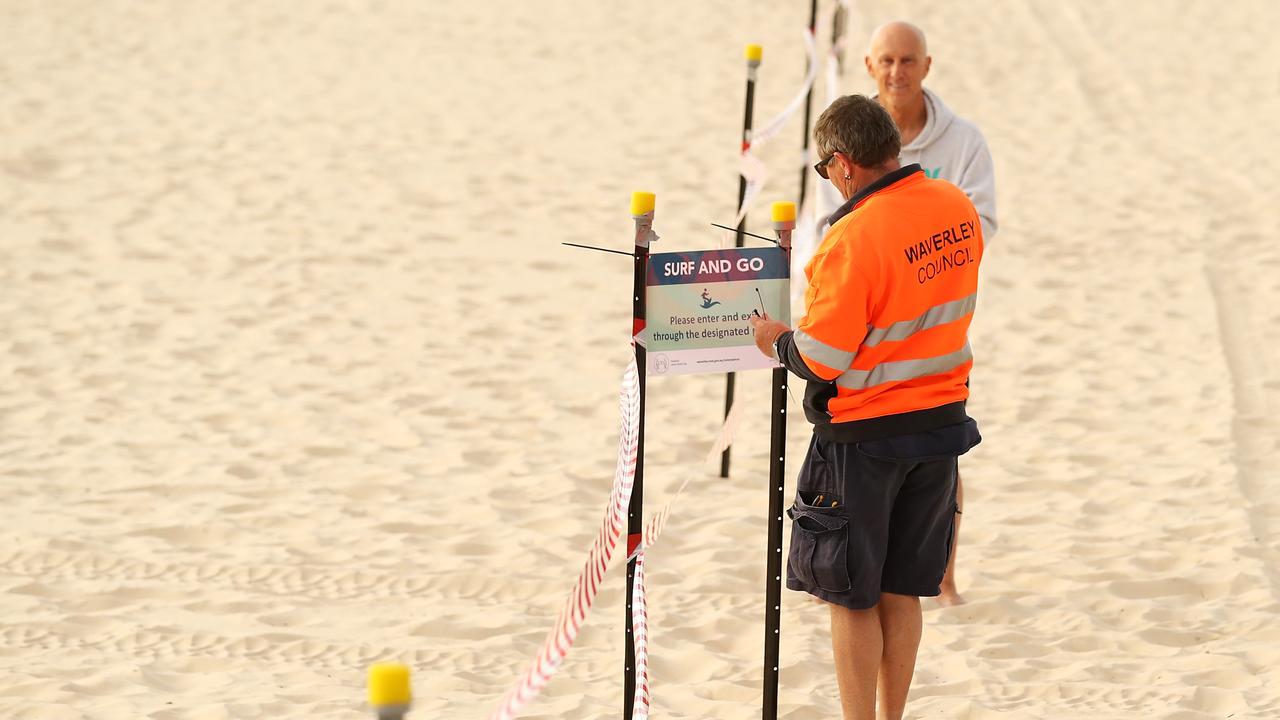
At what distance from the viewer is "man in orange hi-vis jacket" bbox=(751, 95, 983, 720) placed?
3.04 metres

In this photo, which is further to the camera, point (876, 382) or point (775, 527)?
point (775, 527)

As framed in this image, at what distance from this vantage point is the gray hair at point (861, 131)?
3096 mm

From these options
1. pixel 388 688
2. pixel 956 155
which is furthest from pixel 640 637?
pixel 956 155

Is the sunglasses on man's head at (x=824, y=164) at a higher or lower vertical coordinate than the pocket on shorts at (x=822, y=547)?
higher

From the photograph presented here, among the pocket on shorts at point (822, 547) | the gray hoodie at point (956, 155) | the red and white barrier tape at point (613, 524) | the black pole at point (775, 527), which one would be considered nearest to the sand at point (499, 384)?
the black pole at point (775, 527)

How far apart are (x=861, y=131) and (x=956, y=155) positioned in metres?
1.19

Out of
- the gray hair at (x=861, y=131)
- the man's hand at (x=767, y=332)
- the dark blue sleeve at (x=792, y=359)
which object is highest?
the gray hair at (x=861, y=131)

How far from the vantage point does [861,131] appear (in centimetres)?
310

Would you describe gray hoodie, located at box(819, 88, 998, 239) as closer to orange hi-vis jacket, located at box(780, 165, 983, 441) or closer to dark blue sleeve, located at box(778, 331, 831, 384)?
orange hi-vis jacket, located at box(780, 165, 983, 441)

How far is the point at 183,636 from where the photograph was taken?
14.0ft

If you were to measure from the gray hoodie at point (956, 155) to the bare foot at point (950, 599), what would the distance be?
1.18 metres

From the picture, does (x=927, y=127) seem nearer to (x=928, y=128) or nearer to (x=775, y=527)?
(x=928, y=128)

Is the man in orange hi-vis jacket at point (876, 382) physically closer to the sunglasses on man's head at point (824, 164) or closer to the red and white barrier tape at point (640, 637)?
the sunglasses on man's head at point (824, 164)

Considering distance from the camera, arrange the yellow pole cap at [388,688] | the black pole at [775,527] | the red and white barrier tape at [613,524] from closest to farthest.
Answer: the yellow pole cap at [388,688] < the red and white barrier tape at [613,524] < the black pole at [775,527]
